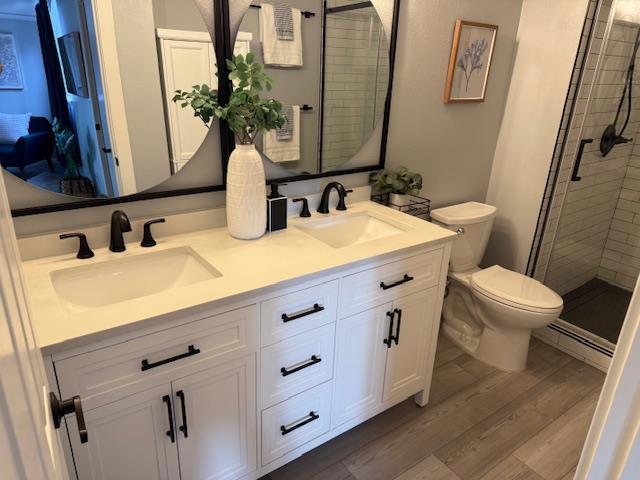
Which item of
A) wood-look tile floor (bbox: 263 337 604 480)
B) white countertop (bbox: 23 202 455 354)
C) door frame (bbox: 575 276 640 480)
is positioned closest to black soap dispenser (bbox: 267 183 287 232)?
white countertop (bbox: 23 202 455 354)

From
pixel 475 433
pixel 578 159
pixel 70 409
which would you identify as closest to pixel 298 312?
pixel 70 409

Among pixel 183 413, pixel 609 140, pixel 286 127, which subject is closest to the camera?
pixel 183 413

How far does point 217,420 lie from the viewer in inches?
55.9

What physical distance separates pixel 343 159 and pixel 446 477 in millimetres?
1415

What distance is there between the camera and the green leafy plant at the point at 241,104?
1501mm

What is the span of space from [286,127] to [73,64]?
31.2 inches

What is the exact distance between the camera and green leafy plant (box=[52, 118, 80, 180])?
1.38 meters

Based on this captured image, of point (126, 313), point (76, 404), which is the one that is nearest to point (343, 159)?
point (126, 313)

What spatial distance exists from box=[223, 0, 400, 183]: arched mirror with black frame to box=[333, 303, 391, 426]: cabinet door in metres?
0.69

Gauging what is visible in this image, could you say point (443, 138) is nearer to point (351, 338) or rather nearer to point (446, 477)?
point (351, 338)

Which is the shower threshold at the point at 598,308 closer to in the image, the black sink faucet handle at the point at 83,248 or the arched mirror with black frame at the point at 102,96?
the arched mirror with black frame at the point at 102,96

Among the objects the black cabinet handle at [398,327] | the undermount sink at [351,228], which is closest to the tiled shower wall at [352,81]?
the undermount sink at [351,228]

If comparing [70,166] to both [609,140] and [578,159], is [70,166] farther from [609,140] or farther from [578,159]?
[609,140]

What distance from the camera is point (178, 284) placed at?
1544mm
